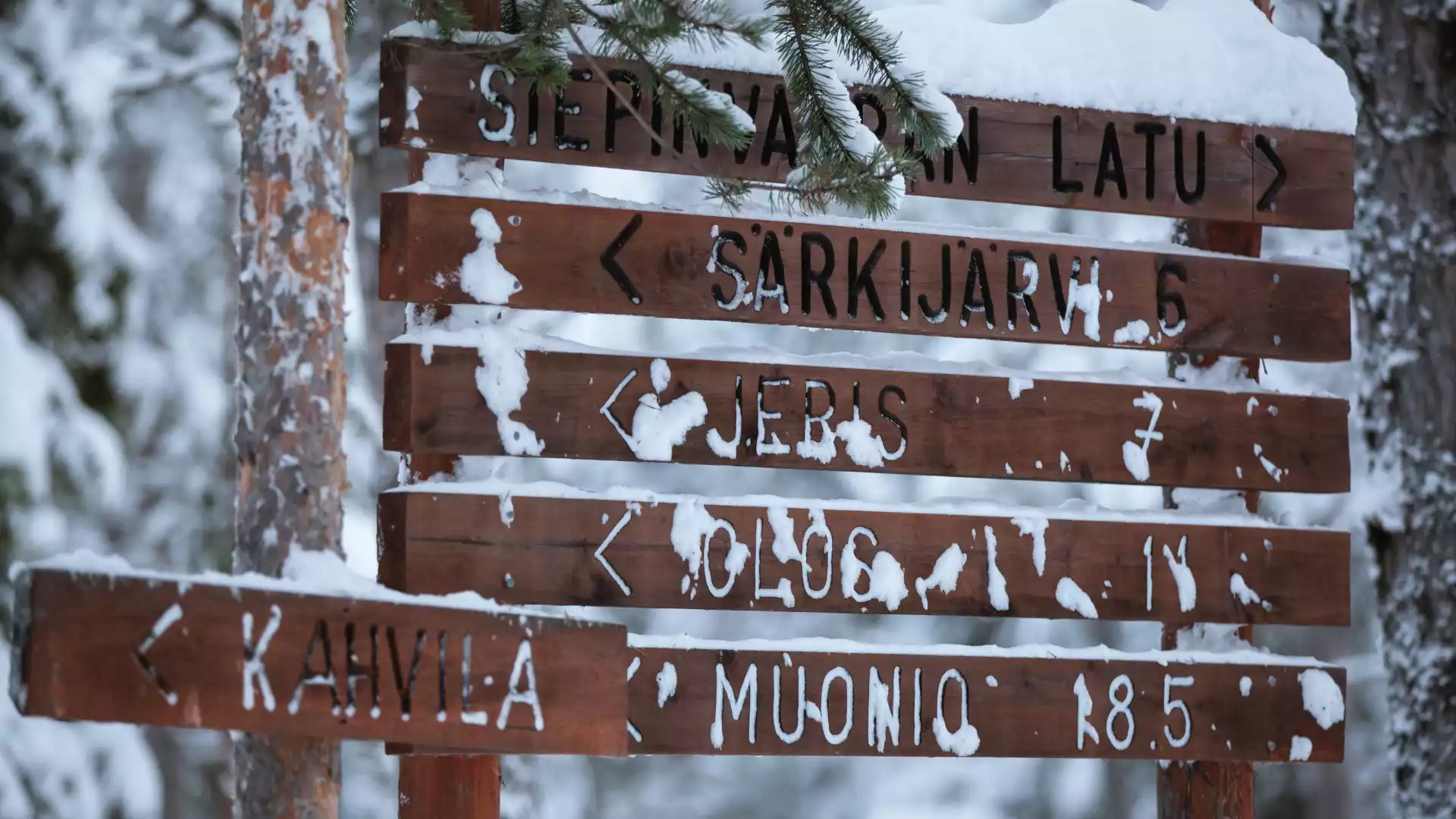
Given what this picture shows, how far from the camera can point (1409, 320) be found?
5336 millimetres

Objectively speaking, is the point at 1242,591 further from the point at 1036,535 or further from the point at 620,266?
the point at 620,266

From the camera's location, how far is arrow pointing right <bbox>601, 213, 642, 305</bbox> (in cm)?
358

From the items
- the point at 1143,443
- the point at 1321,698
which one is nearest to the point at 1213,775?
the point at 1321,698

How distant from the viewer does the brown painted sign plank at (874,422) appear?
3455 millimetres

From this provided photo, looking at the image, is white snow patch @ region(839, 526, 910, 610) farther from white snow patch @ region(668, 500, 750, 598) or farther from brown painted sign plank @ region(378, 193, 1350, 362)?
brown painted sign plank @ region(378, 193, 1350, 362)

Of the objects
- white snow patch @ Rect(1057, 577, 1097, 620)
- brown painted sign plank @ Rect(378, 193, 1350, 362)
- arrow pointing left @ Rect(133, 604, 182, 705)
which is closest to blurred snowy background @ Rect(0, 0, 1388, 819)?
brown painted sign plank @ Rect(378, 193, 1350, 362)

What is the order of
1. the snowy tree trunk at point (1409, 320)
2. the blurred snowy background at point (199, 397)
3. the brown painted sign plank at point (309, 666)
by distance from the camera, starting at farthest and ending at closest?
1. the blurred snowy background at point (199, 397)
2. the snowy tree trunk at point (1409, 320)
3. the brown painted sign plank at point (309, 666)

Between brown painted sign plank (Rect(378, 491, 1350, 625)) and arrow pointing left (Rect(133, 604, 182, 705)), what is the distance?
41.3 inches

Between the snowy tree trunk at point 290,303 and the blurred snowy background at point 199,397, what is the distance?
3.25m

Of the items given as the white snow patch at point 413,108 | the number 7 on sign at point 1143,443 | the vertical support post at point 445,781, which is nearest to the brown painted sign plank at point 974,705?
the vertical support post at point 445,781

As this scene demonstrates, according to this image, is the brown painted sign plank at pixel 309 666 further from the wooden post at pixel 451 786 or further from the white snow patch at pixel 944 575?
the white snow patch at pixel 944 575

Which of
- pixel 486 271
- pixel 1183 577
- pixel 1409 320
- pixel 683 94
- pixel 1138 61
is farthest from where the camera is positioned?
pixel 1409 320

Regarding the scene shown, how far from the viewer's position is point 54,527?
24.6ft

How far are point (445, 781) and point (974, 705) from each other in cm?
121
